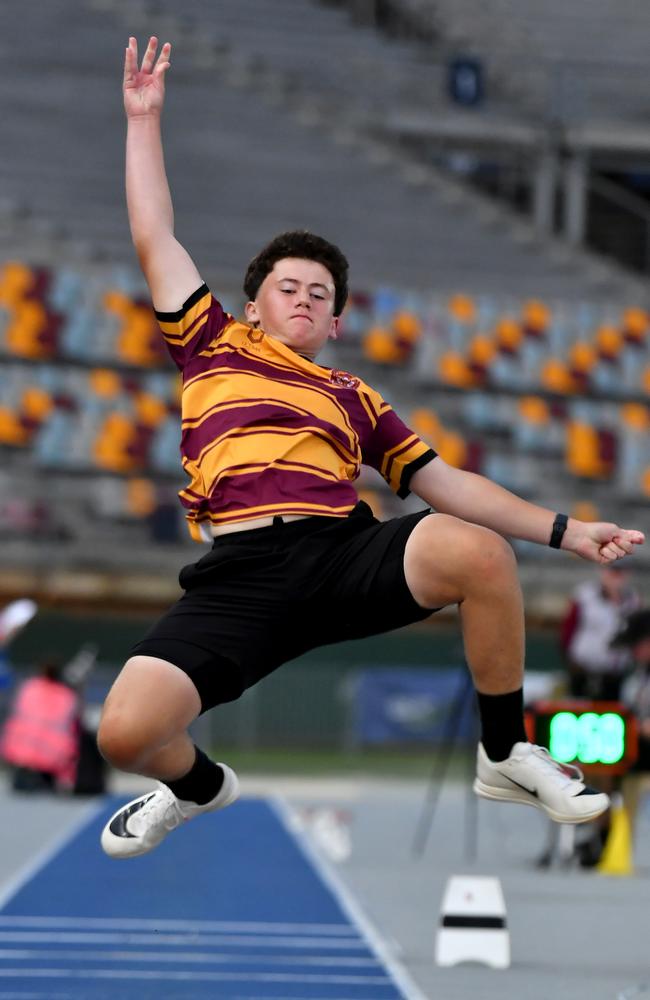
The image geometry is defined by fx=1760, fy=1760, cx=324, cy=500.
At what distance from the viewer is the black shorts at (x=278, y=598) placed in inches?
172

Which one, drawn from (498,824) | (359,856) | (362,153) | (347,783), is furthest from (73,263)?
(359,856)

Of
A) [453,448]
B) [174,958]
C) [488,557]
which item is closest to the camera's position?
[488,557]

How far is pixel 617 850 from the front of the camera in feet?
34.4

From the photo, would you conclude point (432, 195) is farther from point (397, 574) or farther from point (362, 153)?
point (397, 574)

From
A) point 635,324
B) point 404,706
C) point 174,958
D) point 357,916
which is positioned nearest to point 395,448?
point 174,958

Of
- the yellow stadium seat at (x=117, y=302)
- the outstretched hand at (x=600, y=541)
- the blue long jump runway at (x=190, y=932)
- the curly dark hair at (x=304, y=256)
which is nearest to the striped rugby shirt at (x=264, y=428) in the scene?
the curly dark hair at (x=304, y=256)

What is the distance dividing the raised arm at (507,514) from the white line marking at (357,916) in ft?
5.79

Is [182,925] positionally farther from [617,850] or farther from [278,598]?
[617,850]

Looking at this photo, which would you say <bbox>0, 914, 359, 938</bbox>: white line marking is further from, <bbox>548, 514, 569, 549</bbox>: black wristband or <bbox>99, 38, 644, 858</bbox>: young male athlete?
<bbox>548, 514, 569, 549</bbox>: black wristband

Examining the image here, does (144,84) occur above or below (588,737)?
above

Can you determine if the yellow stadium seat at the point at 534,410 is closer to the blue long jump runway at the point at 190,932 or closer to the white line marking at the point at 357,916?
the white line marking at the point at 357,916

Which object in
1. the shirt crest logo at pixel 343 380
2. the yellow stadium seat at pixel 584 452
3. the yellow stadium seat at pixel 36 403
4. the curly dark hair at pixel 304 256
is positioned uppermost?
the curly dark hair at pixel 304 256

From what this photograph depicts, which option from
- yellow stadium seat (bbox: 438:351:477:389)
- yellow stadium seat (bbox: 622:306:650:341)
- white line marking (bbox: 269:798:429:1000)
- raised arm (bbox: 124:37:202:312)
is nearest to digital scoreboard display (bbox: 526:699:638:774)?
white line marking (bbox: 269:798:429:1000)

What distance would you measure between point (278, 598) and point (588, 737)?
17.7ft
